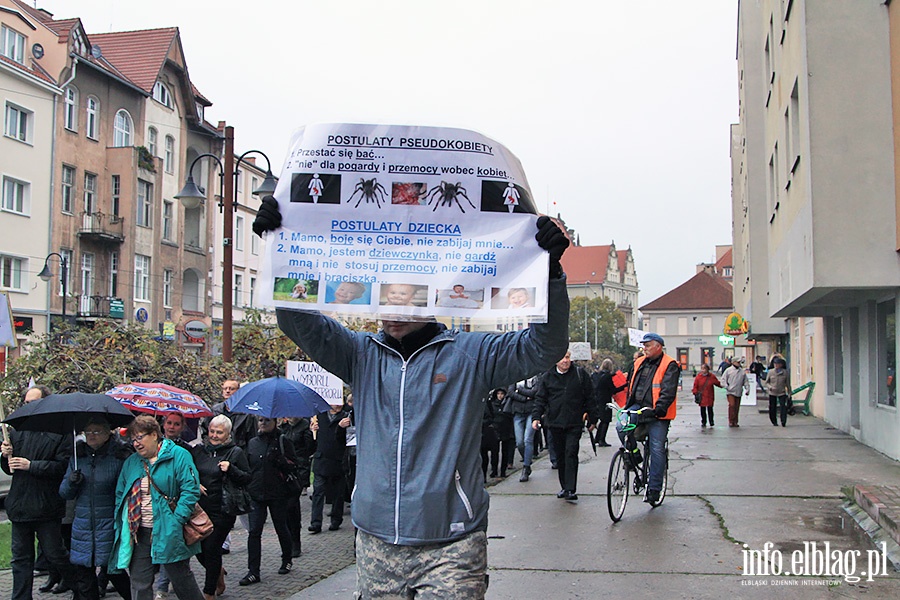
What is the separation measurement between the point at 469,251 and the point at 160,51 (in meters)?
47.3

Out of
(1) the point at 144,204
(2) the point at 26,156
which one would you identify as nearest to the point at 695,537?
(2) the point at 26,156

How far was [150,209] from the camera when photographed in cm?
4547

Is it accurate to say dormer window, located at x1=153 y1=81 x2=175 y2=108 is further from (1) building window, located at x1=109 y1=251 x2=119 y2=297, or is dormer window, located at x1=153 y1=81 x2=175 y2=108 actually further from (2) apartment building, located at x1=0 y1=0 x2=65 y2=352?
(1) building window, located at x1=109 y1=251 x2=119 y2=297

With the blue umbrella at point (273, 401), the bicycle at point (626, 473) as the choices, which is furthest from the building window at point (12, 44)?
the bicycle at point (626, 473)

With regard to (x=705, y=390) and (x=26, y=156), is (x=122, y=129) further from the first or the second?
(x=705, y=390)

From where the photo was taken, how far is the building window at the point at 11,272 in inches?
1391

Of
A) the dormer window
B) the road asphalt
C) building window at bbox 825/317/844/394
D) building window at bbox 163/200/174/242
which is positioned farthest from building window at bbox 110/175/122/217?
the road asphalt

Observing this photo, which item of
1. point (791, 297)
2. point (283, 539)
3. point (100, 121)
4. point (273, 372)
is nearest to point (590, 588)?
point (283, 539)

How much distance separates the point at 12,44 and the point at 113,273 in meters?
11.0

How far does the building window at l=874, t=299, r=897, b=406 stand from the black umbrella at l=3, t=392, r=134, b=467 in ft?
40.2

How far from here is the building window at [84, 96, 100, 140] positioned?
134ft

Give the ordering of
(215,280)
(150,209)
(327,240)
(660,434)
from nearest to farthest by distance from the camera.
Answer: (327,240) < (660,434) < (150,209) < (215,280)

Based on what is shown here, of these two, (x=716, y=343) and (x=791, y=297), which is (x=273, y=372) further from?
(x=716, y=343)

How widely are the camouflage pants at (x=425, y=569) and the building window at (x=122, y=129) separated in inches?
1697
